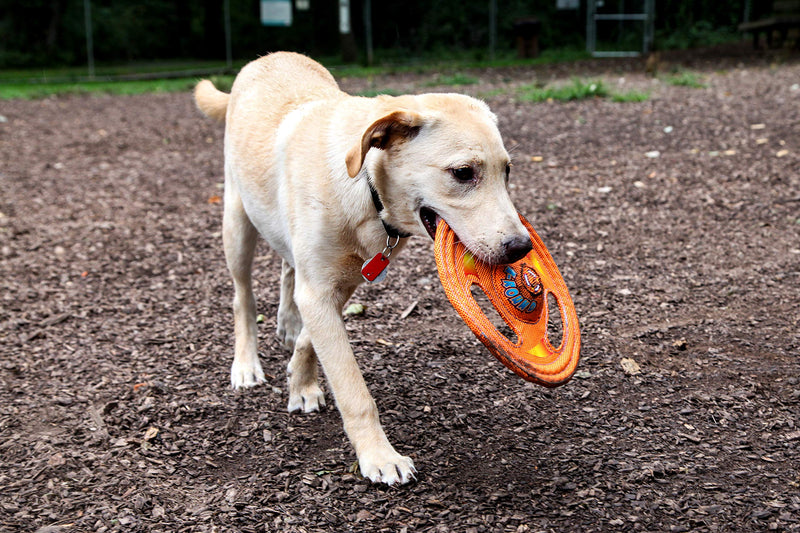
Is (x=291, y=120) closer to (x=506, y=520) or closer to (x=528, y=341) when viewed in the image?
(x=528, y=341)

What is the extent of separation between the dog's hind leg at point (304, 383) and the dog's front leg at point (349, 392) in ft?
1.68

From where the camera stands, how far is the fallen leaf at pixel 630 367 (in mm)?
3875

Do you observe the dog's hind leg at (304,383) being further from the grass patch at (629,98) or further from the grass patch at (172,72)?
the grass patch at (172,72)

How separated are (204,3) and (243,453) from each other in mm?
19758

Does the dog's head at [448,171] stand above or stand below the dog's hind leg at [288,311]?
above

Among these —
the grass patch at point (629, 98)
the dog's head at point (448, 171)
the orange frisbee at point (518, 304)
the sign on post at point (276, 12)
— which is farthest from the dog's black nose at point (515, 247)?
the sign on post at point (276, 12)

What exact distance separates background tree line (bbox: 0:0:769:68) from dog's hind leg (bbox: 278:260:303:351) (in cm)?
1550

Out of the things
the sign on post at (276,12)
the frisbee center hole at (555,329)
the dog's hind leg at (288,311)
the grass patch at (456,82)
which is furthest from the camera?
the sign on post at (276,12)

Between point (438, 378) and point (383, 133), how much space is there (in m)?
1.49

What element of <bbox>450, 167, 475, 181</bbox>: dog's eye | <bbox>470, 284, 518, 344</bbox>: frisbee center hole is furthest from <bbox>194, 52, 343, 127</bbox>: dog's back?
<bbox>470, 284, 518, 344</bbox>: frisbee center hole

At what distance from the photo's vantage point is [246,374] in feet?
13.1

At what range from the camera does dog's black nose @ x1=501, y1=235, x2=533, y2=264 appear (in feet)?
9.04

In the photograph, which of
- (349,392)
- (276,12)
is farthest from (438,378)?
(276,12)

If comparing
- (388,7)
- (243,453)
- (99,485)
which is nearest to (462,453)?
(243,453)
